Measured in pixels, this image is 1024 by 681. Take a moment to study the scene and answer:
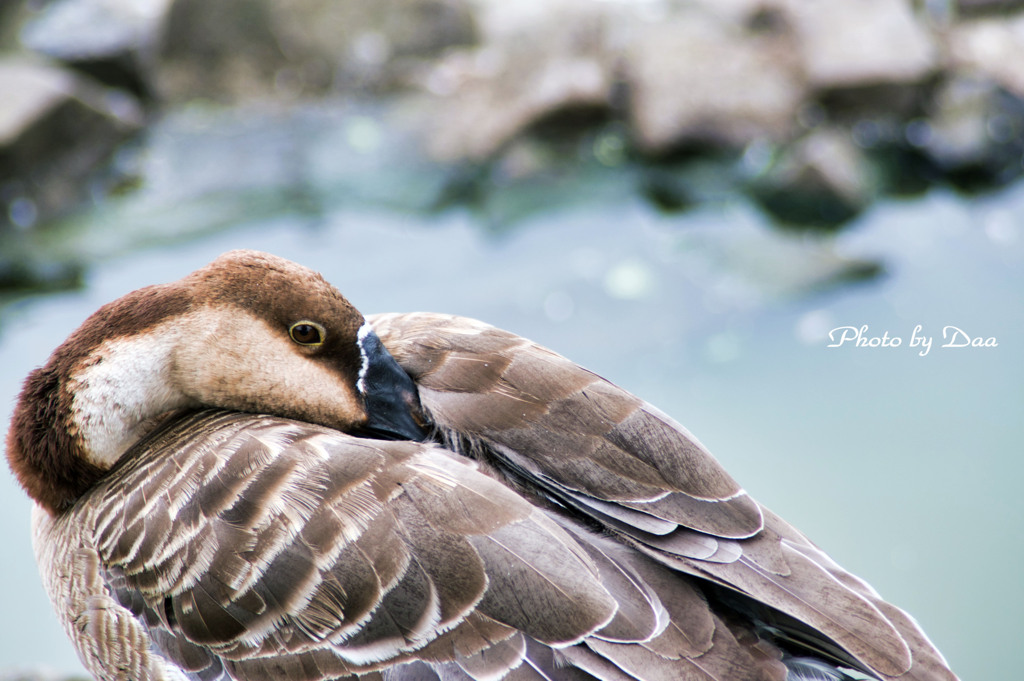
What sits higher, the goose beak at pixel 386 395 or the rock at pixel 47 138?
the rock at pixel 47 138

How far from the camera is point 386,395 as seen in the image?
134cm

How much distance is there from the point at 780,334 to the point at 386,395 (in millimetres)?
2359

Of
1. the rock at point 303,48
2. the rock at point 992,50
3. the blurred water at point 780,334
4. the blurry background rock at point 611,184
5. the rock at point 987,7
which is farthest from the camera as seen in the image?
→ the rock at point 303,48

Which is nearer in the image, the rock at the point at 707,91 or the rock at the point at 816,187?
the rock at the point at 816,187

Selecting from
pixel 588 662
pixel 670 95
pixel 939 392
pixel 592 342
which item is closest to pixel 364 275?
pixel 592 342

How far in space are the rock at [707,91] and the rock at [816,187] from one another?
0.29 meters

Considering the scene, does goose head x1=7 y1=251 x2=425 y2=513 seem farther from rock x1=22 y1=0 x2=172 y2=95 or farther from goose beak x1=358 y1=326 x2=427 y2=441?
rock x1=22 y1=0 x2=172 y2=95

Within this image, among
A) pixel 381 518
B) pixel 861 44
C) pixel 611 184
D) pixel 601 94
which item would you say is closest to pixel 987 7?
pixel 861 44

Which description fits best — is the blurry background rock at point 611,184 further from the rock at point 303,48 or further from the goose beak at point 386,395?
the goose beak at point 386,395

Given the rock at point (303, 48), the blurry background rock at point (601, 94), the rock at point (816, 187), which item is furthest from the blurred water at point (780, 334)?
the rock at point (303, 48)

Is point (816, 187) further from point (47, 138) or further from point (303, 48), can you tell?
point (47, 138)

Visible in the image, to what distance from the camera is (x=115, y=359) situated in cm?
132

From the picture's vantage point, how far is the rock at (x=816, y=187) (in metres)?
3.90

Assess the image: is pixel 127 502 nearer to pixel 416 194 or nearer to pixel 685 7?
pixel 416 194
